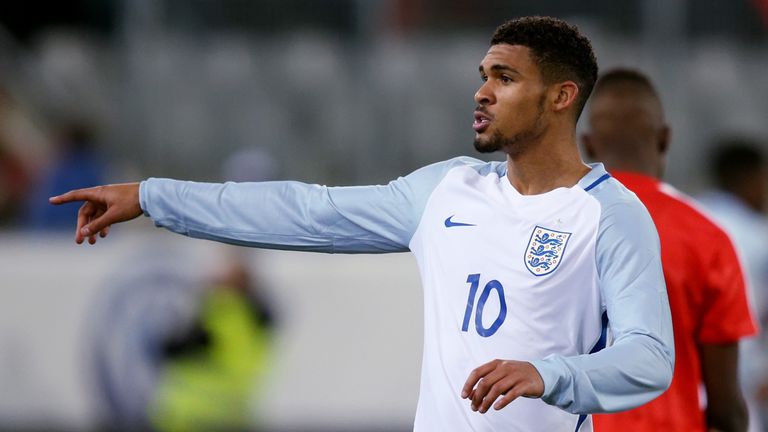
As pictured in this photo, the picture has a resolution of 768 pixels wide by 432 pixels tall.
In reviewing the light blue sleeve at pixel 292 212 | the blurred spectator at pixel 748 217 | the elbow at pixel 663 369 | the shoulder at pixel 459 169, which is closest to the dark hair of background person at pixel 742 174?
the blurred spectator at pixel 748 217

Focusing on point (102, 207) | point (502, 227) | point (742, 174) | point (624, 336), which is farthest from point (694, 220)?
point (742, 174)

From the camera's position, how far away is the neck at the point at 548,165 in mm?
3676

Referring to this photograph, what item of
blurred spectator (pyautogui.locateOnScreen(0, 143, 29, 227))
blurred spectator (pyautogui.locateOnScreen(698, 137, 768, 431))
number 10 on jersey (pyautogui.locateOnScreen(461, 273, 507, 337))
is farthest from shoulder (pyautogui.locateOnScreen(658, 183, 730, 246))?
blurred spectator (pyautogui.locateOnScreen(0, 143, 29, 227))

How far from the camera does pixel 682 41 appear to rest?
11.1m

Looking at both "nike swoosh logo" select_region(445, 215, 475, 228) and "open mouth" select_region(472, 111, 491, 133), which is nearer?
"open mouth" select_region(472, 111, 491, 133)

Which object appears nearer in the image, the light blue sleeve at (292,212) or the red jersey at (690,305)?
the light blue sleeve at (292,212)

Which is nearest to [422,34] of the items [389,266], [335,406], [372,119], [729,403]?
[372,119]

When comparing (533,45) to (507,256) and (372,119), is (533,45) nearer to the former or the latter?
(507,256)

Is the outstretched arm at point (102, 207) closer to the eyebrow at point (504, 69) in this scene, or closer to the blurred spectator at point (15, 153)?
the eyebrow at point (504, 69)

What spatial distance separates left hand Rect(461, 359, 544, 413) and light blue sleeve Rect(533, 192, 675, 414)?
50 millimetres

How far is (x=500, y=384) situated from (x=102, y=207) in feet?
4.12

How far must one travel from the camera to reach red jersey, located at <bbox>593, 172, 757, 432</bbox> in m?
4.19

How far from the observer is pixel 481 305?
3.58 m

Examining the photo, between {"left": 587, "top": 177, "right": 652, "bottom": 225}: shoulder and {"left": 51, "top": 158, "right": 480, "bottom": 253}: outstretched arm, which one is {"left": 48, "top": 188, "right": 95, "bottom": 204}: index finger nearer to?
{"left": 51, "top": 158, "right": 480, "bottom": 253}: outstretched arm
